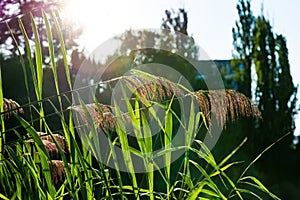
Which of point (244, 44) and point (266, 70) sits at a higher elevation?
point (244, 44)

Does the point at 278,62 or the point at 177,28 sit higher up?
the point at 177,28

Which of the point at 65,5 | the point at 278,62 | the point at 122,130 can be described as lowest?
the point at 278,62

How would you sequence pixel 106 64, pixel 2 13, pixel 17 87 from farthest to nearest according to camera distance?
pixel 106 64, pixel 17 87, pixel 2 13

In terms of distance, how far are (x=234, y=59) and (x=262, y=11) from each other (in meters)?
0.76

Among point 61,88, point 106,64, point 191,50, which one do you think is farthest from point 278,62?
point 61,88

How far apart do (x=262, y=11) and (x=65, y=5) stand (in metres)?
6.33

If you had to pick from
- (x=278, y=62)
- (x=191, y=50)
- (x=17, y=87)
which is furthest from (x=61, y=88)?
(x=278, y=62)

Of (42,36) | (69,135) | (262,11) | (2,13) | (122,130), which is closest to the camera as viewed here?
(69,135)

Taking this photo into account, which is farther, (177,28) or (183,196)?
(177,28)

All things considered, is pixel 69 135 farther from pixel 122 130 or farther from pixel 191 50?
pixel 191 50

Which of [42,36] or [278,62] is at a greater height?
[42,36]

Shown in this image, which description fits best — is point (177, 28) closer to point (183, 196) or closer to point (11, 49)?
point (11, 49)

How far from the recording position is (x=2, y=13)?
4387mm

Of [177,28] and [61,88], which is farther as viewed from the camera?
[177,28]
